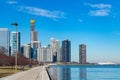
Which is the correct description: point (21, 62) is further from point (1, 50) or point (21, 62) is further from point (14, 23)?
point (14, 23)

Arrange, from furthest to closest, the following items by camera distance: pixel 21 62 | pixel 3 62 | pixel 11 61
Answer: pixel 21 62 < pixel 11 61 < pixel 3 62

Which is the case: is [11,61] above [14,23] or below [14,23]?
below

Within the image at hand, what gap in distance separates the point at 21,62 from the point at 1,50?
57.3ft

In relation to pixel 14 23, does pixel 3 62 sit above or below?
below

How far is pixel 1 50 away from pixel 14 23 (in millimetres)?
76975

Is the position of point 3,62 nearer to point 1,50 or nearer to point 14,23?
point 1,50

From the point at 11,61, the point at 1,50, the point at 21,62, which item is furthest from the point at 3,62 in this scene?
the point at 21,62

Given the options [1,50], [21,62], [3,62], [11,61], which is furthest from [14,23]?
[21,62]

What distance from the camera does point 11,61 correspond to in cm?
14338

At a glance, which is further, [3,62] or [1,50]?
[1,50]

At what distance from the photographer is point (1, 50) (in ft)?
518

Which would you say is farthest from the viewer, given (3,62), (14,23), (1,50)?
(1,50)

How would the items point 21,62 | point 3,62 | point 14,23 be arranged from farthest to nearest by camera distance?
point 21,62 < point 3,62 < point 14,23

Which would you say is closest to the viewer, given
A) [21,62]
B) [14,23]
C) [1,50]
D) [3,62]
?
[14,23]
